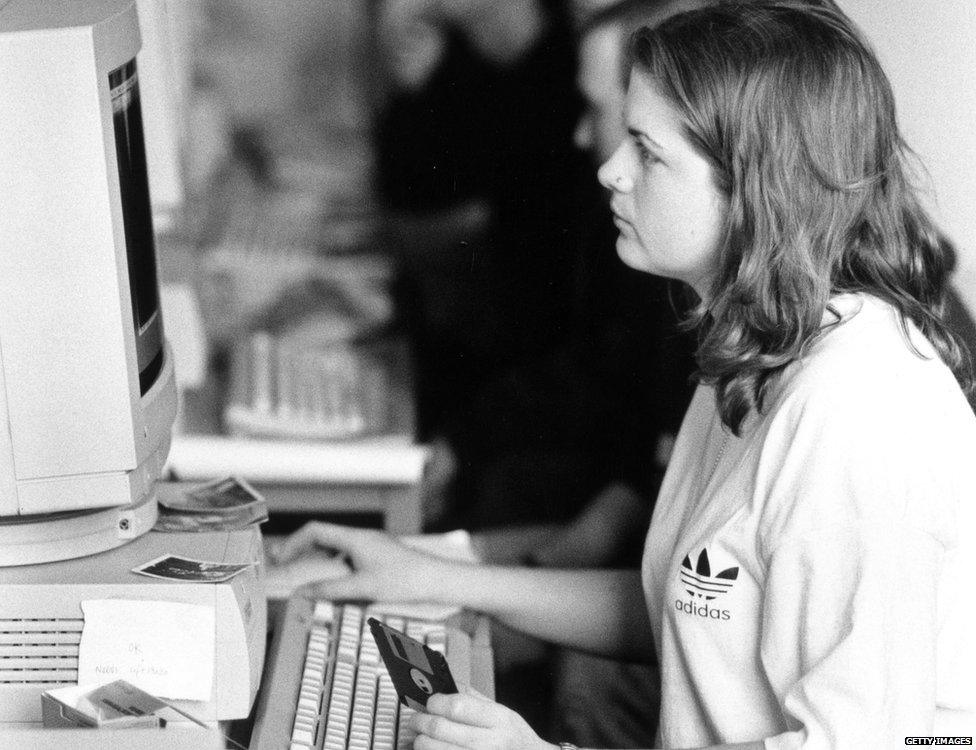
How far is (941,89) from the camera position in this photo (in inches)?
63.2

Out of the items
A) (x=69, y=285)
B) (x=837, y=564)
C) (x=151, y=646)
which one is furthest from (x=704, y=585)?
(x=69, y=285)

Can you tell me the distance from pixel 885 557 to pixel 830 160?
37cm

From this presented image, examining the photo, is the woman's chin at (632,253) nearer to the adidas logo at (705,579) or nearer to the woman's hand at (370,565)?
the adidas logo at (705,579)

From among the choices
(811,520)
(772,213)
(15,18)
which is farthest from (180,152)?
(811,520)

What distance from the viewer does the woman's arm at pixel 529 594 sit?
1.49m

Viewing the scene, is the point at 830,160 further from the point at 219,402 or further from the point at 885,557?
the point at 219,402

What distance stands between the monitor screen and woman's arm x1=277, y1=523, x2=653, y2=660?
1.32ft

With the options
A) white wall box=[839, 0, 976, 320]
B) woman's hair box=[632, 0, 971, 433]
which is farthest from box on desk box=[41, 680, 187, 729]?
white wall box=[839, 0, 976, 320]

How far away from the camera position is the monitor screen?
3.76ft

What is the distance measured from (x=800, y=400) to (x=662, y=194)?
0.80ft

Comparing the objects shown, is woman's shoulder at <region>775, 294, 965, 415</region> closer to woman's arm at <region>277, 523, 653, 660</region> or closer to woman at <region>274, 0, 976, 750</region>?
woman at <region>274, 0, 976, 750</region>

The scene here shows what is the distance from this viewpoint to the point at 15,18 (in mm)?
1042

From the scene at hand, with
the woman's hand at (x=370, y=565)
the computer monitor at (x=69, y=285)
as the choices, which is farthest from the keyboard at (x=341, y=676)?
the computer monitor at (x=69, y=285)

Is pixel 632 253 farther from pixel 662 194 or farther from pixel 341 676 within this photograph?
pixel 341 676
